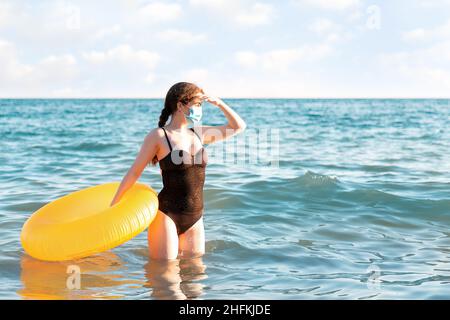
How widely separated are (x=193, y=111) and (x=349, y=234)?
284cm

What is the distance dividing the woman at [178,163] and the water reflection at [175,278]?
10 cm

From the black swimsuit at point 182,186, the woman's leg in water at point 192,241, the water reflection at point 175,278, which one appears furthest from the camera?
the woman's leg in water at point 192,241

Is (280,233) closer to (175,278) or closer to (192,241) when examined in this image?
(192,241)

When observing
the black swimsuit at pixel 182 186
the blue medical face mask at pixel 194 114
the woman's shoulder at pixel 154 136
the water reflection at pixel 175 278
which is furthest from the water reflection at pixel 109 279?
the blue medical face mask at pixel 194 114

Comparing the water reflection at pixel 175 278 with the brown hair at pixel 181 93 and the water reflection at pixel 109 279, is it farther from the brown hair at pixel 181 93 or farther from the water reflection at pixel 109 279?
the brown hair at pixel 181 93

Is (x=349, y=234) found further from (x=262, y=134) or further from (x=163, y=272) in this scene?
(x=262, y=134)

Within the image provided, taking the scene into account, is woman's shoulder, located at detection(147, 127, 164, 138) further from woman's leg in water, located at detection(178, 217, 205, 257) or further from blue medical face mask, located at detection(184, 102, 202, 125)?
woman's leg in water, located at detection(178, 217, 205, 257)

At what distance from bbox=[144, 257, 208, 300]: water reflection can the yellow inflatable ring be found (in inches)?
17.5

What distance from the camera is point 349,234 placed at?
6.69 metres

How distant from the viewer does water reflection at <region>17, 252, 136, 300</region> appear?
469 cm

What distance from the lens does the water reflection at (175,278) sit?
4.63m

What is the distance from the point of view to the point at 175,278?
4906mm

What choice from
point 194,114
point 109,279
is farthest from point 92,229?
point 194,114

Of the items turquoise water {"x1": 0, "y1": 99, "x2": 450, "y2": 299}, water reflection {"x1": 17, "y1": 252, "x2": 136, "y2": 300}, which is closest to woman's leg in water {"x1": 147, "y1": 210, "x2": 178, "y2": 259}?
turquoise water {"x1": 0, "y1": 99, "x2": 450, "y2": 299}
